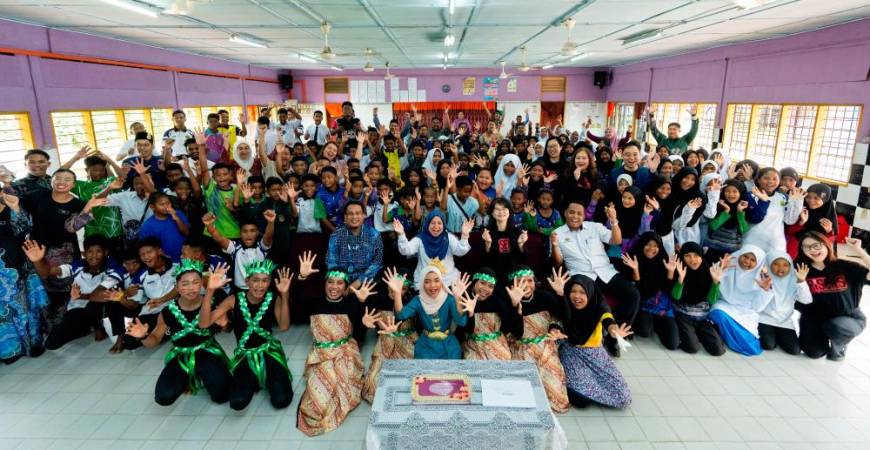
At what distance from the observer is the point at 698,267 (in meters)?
4.95

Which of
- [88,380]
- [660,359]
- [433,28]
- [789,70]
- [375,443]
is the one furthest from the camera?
[789,70]

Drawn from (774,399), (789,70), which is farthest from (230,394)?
(789,70)

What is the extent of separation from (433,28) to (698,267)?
5.43 metres

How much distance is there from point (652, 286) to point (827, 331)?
1644mm

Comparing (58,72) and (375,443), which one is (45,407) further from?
(58,72)

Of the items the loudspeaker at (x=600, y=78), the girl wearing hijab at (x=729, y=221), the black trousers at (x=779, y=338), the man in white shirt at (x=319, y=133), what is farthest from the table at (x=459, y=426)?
the loudspeaker at (x=600, y=78)

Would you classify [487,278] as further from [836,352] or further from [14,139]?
[14,139]

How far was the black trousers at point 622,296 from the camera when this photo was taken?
15.9 feet

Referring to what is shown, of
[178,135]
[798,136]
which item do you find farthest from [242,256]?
[798,136]

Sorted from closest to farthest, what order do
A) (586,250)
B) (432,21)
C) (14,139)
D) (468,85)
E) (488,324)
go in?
(488,324) → (586,250) → (14,139) → (432,21) → (468,85)

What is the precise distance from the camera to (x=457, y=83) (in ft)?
59.7

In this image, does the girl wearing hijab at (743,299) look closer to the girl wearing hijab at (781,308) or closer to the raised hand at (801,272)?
the girl wearing hijab at (781,308)

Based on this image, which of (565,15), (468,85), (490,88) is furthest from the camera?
(468,85)

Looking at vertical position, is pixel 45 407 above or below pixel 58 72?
below
